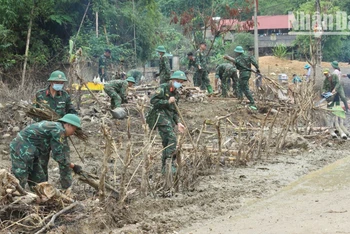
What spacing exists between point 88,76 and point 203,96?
13.6 ft

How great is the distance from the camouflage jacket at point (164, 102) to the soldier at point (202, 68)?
736 cm

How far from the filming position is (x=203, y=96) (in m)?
15.0

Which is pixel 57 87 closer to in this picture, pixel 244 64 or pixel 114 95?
pixel 114 95

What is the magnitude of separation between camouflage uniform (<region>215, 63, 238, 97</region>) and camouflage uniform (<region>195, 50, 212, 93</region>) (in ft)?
1.88

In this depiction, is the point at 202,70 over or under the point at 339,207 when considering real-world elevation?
over

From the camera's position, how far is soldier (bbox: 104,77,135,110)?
439 inches

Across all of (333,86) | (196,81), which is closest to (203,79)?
(196,81)

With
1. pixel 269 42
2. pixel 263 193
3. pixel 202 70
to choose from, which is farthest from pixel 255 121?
pixel 269 42

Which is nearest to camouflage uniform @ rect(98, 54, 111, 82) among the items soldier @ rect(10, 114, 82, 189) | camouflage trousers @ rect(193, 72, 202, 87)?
camouflage trousers @ rect(193, 72, 202, 87)

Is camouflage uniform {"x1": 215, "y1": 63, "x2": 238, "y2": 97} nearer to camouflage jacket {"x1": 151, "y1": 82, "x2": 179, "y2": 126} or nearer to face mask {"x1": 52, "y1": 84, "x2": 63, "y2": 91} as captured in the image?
camouflage jacket {"x1": 151, "y1": 82, "x2": 179, "y2": 126}

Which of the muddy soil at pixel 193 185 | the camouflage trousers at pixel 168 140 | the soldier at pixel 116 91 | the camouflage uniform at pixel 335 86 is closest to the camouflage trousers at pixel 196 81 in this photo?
the muddy soil at pixel 193 185

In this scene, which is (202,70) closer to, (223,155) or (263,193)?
(223,155)

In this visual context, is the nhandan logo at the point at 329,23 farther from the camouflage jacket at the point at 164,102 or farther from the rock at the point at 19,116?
the camouflage jacket at the point at 164,102

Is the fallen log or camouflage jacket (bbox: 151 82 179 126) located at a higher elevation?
camouflage jacket (bbox: 151 82 179 126)
